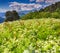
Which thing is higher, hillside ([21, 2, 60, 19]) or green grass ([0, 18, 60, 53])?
hillside ([21, 2, 60, 19])

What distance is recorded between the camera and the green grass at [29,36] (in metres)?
13.1

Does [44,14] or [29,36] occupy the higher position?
[44,14]

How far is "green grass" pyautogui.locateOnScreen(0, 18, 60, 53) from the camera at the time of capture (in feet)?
43.0

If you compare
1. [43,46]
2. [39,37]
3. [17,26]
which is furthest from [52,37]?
[17,26]

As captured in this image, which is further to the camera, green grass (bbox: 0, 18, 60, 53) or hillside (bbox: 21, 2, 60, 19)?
hillside (bbox: 21, 2, 60, 19)

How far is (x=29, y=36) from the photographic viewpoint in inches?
581

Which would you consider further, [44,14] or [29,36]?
[44,14]

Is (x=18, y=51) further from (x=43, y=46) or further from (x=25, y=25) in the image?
(x=25, y=25)

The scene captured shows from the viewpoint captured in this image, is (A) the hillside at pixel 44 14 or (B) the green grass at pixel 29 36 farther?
(A) the hillside at pixel 44 14

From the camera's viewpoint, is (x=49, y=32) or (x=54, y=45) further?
(x=49, y=32)

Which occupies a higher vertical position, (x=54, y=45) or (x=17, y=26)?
(x=17, y=26)

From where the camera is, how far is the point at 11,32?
15797 millimetres

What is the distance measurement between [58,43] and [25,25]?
4.58m

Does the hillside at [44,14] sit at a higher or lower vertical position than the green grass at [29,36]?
higher
